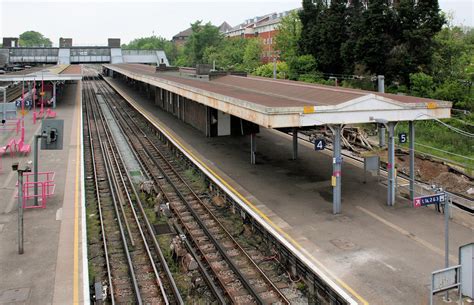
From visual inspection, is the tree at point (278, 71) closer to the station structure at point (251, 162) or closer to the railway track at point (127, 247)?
the station structure at point (251, 162)

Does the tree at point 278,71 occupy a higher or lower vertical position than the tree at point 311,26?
lower

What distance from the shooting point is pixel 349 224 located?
13.3 meters

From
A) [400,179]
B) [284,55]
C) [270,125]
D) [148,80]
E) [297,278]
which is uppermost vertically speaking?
[284,55]

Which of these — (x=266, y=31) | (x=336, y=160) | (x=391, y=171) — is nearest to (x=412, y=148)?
(x=391, y=171)

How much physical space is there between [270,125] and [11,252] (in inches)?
304

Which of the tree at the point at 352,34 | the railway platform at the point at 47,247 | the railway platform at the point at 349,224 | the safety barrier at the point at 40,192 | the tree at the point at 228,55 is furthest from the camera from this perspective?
the tree at the point at 228,55

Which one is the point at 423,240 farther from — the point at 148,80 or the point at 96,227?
the point at 148,80

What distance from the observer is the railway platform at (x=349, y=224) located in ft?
32.8

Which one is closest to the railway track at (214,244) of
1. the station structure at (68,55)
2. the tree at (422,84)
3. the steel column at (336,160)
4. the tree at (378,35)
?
the steel column at (336,160)

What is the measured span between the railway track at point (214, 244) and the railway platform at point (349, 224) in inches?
49.6

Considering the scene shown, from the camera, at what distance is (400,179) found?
58.4 feet

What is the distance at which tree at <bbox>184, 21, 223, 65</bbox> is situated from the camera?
89.6 meters

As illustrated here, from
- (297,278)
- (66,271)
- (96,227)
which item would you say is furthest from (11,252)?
(297,278)

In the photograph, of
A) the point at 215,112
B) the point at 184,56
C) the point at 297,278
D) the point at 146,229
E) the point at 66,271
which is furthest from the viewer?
the point at 184,56
